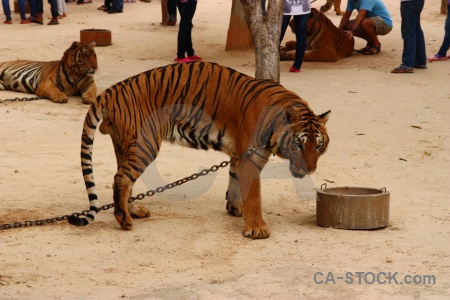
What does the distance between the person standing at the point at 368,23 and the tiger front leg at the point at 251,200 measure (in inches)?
322

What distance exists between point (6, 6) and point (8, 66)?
6118 millimetres

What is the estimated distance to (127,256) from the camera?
5.48 meters

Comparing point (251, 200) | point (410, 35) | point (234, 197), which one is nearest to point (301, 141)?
point (251, 200)

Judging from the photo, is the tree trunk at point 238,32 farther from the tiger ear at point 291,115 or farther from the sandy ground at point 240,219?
the tiger ear at point 291,115

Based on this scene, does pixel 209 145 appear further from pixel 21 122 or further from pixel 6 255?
pixel 21 122

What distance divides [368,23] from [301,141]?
28.0 ft

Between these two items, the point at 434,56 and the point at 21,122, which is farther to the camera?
the point at 434,56

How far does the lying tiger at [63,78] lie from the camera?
34.8 feet

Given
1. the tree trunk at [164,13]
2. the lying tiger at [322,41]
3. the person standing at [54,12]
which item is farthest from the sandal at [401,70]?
the person standing at [54,12]

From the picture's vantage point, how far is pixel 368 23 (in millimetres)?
13977

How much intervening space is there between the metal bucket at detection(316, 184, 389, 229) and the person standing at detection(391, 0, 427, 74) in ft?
21.4

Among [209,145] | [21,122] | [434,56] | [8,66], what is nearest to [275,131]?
[209,145]

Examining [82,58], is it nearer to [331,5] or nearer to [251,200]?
[251,200]

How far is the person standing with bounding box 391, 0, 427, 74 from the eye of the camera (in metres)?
12.1
